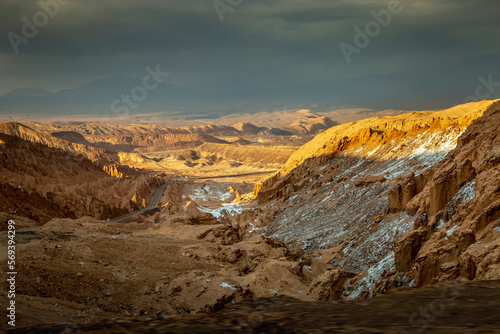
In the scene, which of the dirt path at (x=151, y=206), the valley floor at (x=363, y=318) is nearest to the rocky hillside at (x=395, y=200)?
the valley floor at (x=363, y=318)

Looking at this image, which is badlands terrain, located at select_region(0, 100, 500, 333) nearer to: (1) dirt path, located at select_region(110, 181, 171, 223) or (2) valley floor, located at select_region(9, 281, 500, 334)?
(2) valley floor, located at select_region(9, 281, 500, 334)

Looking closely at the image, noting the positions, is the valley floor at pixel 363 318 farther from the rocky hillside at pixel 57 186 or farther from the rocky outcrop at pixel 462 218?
the rocky hillside at pixel 57 186

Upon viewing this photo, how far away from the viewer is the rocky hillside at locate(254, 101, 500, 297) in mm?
12438

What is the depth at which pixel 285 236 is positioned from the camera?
3291 centimetres

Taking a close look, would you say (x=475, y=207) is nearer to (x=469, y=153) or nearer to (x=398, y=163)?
(x=469, y=153)

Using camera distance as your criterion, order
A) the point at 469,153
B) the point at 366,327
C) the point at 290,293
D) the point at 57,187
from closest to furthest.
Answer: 1. the point at 366,327
2. the point at 290,293
3. the point at 469,153
4. the point at 57,187

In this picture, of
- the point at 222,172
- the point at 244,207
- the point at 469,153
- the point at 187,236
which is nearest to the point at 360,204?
the point at 469,153

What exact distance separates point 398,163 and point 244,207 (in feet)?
76.1

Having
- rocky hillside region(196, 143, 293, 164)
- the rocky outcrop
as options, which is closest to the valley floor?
the rocky outcrop

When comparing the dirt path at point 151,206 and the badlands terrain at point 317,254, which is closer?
the badlands terrain at point 317,254

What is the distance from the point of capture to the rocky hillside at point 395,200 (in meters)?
12.4

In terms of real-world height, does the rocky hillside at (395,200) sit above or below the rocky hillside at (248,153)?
below
